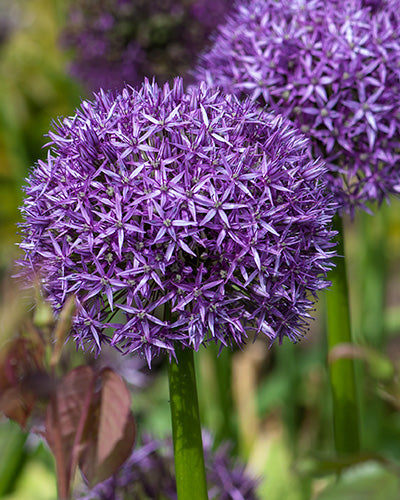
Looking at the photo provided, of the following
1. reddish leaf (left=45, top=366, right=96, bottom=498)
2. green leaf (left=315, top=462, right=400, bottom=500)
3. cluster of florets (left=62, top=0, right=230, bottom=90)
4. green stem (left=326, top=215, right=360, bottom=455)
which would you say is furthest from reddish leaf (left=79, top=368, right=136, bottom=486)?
cluster of florets (left=62, top=0, right=230, bottom=90)

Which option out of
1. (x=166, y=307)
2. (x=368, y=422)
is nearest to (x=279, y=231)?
(x=166, y=307)

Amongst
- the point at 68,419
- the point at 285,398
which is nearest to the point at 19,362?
the point at 68,419

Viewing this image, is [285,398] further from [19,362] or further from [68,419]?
[19,362]

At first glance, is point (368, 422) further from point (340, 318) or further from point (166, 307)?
point (166, 307)

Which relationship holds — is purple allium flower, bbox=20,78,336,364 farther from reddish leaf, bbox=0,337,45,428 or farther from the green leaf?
the green leaf

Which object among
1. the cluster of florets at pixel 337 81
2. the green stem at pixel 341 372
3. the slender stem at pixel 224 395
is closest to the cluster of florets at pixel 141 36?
the cluster of florets at pixel 337 81

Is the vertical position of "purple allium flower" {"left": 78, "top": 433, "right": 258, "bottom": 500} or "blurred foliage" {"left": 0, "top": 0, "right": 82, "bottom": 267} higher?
"blurred foliage" {"left": 0, "top": 0, "right": 82, "bottom": 267}
